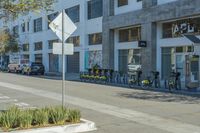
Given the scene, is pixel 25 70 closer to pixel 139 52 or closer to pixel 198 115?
pixel 139 52

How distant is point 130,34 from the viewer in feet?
121

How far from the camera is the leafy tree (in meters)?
10.8

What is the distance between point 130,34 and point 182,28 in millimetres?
7910

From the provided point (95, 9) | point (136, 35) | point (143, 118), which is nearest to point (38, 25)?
point (95, 9)

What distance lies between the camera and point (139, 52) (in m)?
35.2

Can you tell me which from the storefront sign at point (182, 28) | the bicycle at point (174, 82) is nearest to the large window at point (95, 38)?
the storefront sign at point (182, 28)

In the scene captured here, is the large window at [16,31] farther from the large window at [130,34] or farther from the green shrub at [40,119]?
the green shrub at [40,119]

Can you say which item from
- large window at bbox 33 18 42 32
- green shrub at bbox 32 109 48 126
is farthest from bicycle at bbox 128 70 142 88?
large window at bbox 33 18 42 32

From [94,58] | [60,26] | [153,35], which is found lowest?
[94,58]

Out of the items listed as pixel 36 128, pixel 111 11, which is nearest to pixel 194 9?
pixel 111 11

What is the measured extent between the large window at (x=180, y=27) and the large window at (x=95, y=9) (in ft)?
36.3

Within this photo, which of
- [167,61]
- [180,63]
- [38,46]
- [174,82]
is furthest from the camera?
[38,46]

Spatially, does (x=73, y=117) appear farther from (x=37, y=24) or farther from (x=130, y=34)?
(x=37, y=24)

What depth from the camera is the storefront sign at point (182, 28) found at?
28.8 m
